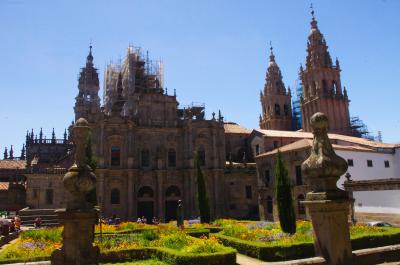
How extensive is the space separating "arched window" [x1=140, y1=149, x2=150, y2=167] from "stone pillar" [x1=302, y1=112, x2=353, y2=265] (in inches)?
1509

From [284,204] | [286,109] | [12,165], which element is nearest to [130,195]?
[284,204]

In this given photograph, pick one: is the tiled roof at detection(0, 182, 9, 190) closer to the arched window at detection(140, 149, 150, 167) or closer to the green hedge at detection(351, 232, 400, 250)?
the arched window at detection(140, 149, 150, 167)

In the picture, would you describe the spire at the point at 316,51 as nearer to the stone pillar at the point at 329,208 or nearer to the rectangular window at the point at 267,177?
the rectangular window at the point at 267,177

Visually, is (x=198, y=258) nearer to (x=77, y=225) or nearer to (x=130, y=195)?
(x=77, y=225)

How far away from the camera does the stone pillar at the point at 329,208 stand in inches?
317

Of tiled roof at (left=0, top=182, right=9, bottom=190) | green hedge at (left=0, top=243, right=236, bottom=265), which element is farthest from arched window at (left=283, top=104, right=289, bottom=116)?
green hedge at (left=0, top=243, right=236, bottom=265)

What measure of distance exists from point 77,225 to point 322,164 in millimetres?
5821

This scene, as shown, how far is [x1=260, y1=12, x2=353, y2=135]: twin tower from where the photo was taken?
63.5 metres

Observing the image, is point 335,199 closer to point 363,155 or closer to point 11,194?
point 363,155

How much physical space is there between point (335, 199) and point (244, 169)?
41.3 meters

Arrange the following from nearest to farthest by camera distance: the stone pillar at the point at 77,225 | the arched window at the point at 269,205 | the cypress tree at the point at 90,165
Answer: the stone pillar at the point at 77,225
the cypress tree at the point at 90,165
the arched window at the point at 269,205

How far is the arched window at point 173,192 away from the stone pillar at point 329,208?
38.2 m

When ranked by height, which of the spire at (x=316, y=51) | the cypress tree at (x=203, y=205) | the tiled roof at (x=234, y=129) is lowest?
the cypress tree at (x=203, y=205)

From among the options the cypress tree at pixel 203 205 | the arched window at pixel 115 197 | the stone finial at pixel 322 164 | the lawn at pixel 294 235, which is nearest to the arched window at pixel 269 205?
the cypress tree at pixel 203 205
